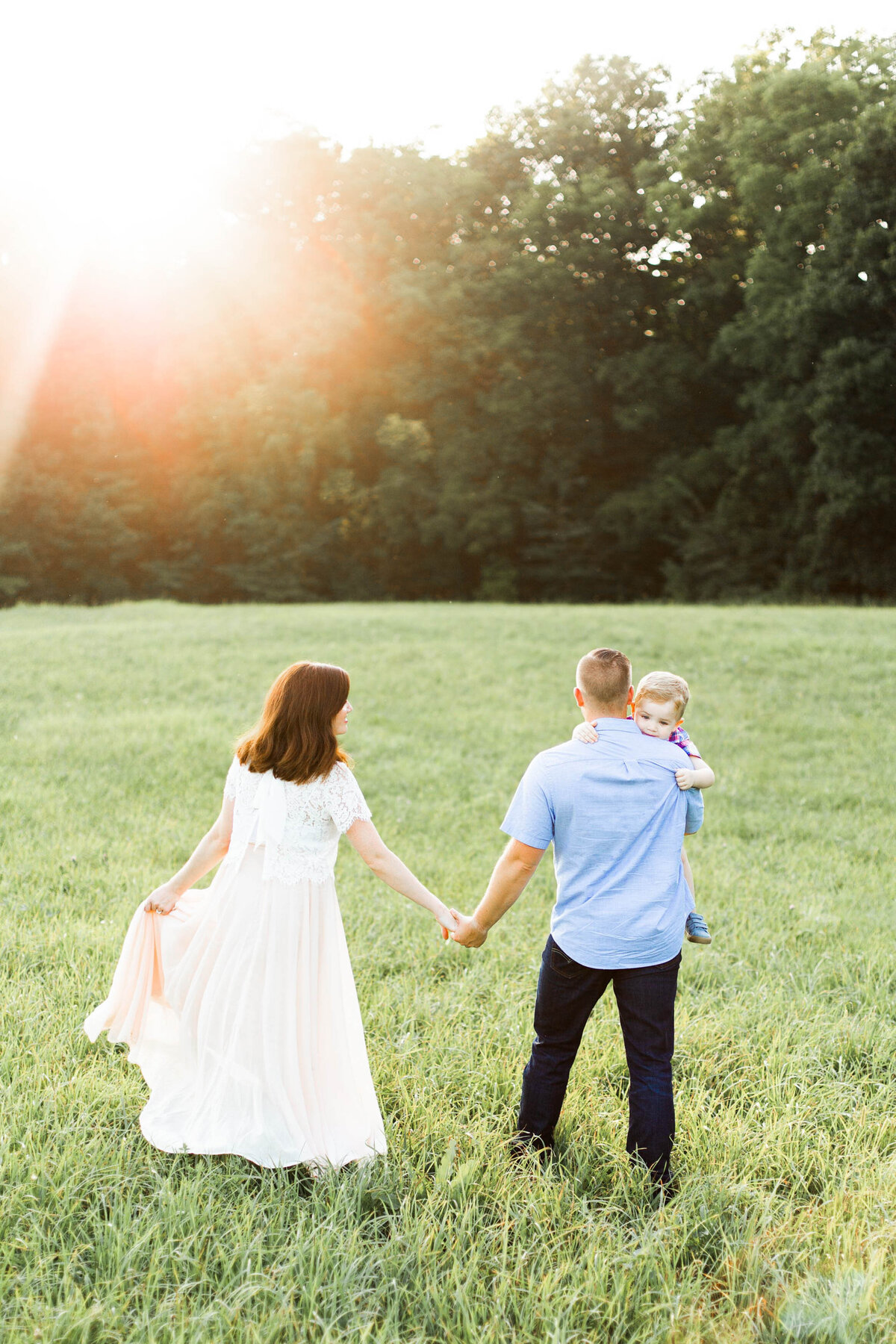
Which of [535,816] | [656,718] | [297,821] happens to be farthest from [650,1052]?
[297,821]

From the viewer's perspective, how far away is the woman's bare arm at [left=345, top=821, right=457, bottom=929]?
126 inches

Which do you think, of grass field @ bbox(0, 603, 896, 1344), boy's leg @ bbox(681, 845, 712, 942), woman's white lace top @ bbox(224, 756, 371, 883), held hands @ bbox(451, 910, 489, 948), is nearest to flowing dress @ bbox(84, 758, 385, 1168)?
woman's white lace top @ bbox(224, 756, 371, 883)

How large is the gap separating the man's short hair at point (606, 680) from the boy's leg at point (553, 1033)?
815 millimetres

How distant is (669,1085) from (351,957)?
2421mm

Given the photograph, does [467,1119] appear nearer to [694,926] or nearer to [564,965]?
[564,965]

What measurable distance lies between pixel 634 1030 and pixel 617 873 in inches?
20.1

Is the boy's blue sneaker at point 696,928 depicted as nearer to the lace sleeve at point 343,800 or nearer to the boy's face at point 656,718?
the boy's face at point 656,718

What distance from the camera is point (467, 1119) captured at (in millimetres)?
3592

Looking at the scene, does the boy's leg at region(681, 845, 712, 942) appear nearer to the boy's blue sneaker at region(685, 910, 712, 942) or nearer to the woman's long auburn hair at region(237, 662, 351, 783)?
the boy's blue sneaker at region(685, 910, 712, 942)

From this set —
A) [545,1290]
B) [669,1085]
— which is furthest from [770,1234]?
[545,1290]

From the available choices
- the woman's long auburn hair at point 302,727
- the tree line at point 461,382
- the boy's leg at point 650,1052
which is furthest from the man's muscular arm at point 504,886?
the tree line at point 461,382

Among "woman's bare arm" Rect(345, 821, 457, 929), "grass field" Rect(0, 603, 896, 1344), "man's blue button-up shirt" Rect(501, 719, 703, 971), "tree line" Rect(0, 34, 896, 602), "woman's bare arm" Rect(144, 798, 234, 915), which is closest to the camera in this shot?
"grass field" Rect(0, 603, 896, 1344)

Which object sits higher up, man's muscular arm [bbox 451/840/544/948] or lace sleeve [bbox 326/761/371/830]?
lace sleeve [bbox 326/761/371/830]

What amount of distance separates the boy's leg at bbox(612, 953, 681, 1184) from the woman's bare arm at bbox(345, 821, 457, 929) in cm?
65
